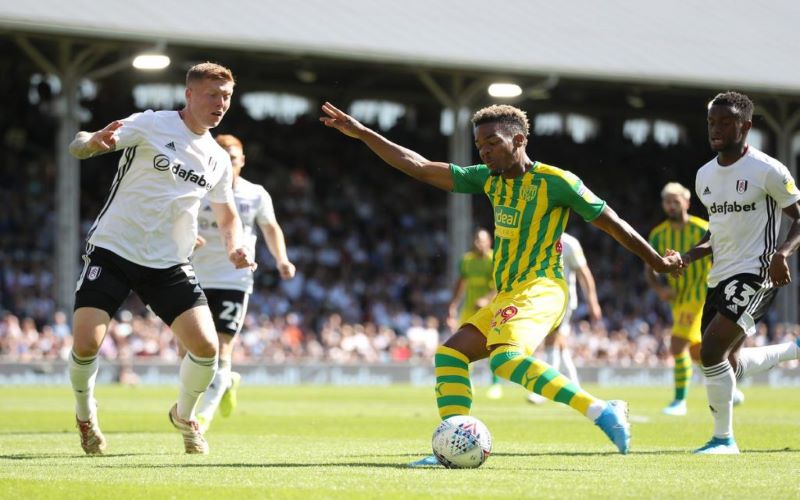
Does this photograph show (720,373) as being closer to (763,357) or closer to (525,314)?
(763,357)

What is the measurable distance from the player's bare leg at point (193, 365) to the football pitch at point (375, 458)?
20cm

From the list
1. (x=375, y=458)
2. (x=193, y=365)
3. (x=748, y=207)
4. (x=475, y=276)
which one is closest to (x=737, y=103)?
(x=748, y=207)

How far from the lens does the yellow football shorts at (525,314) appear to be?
823 centimetres

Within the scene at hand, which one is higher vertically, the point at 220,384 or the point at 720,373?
the point at 720,373

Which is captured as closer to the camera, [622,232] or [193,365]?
[622,232]

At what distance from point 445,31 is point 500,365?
2453 cm

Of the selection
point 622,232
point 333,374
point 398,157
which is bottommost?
point 333,374

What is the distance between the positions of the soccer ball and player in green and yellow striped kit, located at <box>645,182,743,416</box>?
7.52 metres

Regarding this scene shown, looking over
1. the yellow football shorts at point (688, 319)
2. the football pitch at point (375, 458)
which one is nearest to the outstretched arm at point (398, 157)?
the football pitch at point (375, 458)

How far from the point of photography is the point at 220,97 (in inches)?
357

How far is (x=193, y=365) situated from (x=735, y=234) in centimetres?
396

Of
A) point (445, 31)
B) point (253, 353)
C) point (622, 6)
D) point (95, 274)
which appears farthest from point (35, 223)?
point (95, 274)

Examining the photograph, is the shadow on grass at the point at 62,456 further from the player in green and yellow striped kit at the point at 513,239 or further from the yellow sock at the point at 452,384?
the yellow sock at the point at 452,384

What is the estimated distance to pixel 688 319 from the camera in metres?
15.8
